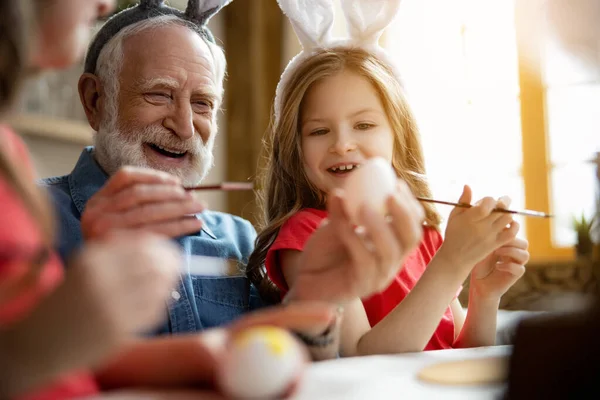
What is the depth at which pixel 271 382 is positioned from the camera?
1.90 ft

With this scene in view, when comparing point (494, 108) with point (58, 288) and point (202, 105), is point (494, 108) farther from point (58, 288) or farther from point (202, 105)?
point (58, 288)

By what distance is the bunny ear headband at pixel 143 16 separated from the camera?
167 cm

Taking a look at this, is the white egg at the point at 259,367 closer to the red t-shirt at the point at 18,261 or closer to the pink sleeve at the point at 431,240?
the red t-shirt at the point at 18,261

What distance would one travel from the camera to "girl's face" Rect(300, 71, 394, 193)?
1340 mm

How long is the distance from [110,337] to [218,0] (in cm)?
136

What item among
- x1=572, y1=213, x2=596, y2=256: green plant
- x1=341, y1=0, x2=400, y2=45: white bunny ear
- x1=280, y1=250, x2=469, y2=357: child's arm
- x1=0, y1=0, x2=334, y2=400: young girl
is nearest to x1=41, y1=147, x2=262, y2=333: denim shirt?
x1=280, y1=250, x2=469, y2=357: child's arm

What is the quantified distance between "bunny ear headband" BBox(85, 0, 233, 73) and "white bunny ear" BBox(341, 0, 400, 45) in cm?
40

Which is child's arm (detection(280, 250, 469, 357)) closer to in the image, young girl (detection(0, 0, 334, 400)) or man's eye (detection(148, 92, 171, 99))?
young girl (detection(0, 0, 334, 400))

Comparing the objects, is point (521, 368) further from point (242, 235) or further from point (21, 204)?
point (242, 235)

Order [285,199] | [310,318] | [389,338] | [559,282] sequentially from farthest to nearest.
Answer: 1. [559,282]
2. [285,199]
3. [389,338]
4. [310,318]

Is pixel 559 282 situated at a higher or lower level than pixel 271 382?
lower

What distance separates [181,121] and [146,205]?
0.67m

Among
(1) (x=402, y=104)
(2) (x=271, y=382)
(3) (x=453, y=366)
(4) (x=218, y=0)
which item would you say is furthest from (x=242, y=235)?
(2) (x=271, y=382)

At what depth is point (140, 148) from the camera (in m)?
1.55
